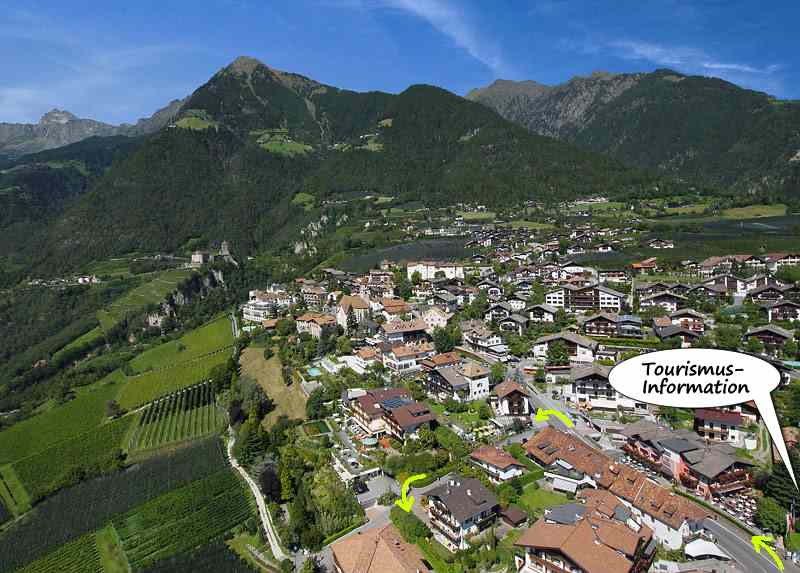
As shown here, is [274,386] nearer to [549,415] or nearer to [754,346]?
[549,415]

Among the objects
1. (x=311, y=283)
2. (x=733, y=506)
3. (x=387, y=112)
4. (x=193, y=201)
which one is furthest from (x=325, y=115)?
(x=733, y=506)

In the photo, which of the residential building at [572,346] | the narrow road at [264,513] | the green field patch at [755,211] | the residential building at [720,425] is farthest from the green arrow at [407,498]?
the green field patch at [755,211]

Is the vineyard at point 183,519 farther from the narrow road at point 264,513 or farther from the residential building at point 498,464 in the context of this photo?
the residential building at point 498,464

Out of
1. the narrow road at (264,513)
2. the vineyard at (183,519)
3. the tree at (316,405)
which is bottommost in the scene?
the vineyard at (183,519)

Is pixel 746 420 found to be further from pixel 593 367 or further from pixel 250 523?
pixel 250 523

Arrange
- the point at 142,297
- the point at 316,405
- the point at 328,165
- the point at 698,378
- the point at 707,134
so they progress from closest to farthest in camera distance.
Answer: the point at 698,378 → the point at 316,405 → the point at 142,297 → the point at 328,165 → the point at 707,134

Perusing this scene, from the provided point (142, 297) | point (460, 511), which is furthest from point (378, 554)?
point (142, 297)

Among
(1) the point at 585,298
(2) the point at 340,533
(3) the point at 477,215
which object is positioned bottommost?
(2) the point at 340,533
